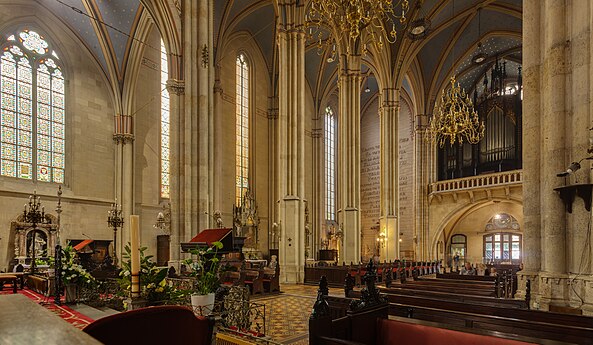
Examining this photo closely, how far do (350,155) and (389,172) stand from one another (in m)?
4.04

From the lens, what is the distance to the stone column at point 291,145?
1598cm

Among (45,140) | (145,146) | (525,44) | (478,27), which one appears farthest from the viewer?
(478,27)

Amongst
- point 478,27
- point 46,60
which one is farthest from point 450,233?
point 46,60

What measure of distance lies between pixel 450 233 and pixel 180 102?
21.6m

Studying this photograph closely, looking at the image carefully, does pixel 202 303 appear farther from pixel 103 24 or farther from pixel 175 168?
pixel 103 24

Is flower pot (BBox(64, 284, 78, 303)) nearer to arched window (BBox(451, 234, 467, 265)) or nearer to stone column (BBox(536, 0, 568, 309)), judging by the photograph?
stone column (BBox(536, 0, 568, 309))

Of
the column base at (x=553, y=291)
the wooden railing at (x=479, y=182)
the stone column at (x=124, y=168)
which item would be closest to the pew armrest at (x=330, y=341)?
the column base at (x=553, y=291)

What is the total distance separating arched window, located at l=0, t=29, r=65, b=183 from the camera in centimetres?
1666

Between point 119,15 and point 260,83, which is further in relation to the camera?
point 260,83

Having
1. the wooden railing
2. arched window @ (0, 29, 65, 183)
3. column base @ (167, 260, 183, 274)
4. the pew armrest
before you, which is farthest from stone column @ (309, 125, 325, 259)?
the pew armrest

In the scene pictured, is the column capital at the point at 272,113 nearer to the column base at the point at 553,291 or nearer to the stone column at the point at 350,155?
the stone column at the point at 350,155

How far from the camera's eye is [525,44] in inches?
311

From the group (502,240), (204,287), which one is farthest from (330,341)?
(502,240)

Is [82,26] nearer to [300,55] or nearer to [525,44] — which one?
[300,55]
